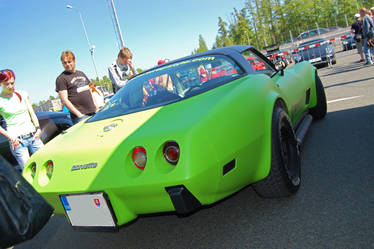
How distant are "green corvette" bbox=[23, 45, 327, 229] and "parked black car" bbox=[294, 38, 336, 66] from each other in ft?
33.5

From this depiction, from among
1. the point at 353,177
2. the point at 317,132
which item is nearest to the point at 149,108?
the point at 353,177

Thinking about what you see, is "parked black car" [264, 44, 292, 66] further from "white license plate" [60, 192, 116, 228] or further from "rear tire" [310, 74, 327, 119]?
"white license plate" [60, 192, 116, 228]

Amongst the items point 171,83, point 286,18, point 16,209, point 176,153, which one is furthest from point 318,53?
point 286,18

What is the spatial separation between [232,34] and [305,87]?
64.6 meters

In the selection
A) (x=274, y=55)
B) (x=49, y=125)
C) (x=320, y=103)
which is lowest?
(x=320, y=103)

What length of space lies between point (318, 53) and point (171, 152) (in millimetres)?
11988

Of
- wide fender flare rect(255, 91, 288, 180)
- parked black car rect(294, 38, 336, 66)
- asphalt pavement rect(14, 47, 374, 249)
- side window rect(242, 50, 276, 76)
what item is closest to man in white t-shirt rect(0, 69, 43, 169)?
asphalt pavement rect(14, 47, 374, 249)

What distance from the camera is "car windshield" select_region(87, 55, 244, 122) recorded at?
92.6 inches

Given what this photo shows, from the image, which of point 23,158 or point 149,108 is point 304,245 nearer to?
point 149,108

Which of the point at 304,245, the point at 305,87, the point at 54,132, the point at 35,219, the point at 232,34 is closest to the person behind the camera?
the point at 35,219

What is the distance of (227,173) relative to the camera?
68.6 inches

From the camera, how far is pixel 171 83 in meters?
2.72

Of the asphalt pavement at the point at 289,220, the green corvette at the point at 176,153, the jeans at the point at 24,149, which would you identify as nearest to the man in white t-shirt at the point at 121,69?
the jeans at the point at 24,149

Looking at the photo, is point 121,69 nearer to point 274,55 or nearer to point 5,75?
point 5,75
